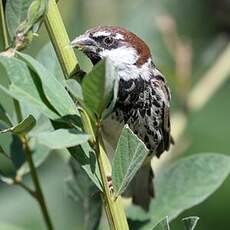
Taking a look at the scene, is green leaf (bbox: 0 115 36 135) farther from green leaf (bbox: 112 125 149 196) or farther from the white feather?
the white feather

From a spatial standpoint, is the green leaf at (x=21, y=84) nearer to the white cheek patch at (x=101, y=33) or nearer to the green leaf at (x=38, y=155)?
the green leaf at (x=38, y=155)

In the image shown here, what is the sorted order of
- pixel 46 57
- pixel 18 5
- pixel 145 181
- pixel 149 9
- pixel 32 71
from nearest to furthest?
pixel 32 71, pixel 18 5, pixel 46 57, pixel 145 181, pixel 149 9

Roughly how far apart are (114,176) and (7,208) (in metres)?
1.56

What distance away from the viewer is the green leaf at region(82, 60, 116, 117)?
1.34 meters

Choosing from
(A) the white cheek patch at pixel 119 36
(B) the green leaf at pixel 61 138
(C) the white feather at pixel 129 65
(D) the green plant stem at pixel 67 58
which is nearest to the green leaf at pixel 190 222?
(D) the green plant stem at pixel 67 58

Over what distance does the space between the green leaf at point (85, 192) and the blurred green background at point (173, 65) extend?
0.68 meters

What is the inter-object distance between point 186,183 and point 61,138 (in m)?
Result: 0.98

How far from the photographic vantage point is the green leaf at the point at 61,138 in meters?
1.32

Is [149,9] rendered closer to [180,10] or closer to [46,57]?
[180,10]

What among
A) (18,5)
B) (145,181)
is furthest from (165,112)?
(18,5)

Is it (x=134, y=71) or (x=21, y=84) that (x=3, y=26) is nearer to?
(x=21, y=84)

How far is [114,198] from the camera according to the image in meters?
1.50

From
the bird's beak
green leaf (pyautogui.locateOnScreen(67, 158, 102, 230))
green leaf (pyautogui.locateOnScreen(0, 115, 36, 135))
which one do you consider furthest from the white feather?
green leaf (pyautogui.locateOnScreen(0, 115, 36, 135))

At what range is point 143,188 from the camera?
2.83 meters
